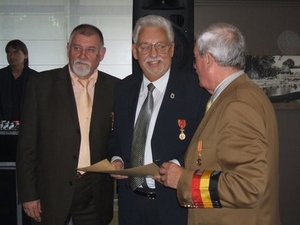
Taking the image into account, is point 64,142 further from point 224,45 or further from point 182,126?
point 224,45

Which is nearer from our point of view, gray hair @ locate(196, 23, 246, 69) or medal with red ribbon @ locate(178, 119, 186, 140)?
gray hair @ locate(196, 23, 246, 69)

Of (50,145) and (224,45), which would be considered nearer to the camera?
(224,45)

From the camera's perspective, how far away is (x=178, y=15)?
2994 millimetres

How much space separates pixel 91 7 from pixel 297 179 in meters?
2.96

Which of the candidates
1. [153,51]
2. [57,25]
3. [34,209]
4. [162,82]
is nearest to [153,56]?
[153,51]

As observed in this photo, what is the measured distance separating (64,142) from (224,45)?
109 centimetres

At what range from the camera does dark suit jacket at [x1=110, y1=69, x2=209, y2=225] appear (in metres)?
2.00

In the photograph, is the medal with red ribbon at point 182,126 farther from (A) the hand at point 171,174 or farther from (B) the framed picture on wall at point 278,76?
(B) the framed picture on wall at point 278,76

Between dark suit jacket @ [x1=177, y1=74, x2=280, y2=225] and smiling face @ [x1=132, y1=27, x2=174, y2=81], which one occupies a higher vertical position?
smiling face @ [x1=132, y1=27, x2=174, y2=81]

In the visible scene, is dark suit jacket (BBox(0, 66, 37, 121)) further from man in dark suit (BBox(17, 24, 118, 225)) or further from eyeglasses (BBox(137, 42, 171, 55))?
eyeglasses (BBox(137, 42, 171, 55))

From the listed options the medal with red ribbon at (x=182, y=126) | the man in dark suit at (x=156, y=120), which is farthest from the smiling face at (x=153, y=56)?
the medal with red ribbon at (x=182, y=126)

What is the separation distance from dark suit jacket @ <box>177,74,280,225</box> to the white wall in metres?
3.51

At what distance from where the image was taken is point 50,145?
2232 mm

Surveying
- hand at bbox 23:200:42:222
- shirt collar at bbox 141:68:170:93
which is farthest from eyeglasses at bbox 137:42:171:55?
hand at bbox 23:200:42:222
